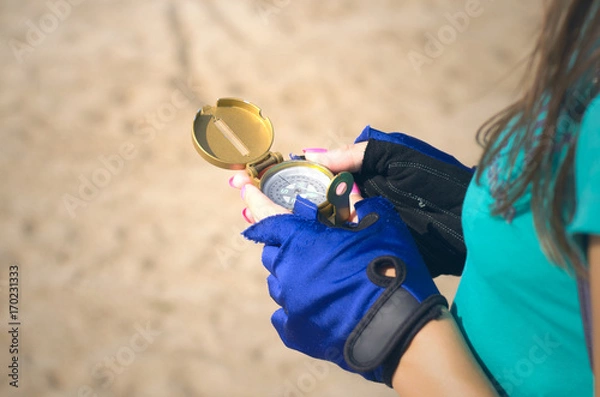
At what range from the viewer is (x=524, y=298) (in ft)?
3.30

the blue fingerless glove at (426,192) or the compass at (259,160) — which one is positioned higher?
the blue fingerless glove at (426,192)

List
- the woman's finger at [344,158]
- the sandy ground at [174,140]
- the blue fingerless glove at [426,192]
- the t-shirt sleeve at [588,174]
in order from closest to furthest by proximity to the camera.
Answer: the t-shirt sleeve at [588,174]
the blue fingerless glove at [426,192]
the woman's finger at [344,158]
the sandy ground at [174,140]

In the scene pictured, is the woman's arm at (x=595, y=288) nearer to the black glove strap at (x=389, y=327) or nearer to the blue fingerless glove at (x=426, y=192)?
the black glove strap at (x=389, y=327)

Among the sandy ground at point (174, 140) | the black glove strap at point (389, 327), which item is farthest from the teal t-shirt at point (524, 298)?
the sandy ground at point (174, 140)

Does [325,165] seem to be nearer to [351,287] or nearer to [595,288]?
[351,287]

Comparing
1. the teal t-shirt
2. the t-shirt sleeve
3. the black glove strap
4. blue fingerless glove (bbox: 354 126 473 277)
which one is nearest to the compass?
blue fingerless glove (bbox: 354 126 473 277)

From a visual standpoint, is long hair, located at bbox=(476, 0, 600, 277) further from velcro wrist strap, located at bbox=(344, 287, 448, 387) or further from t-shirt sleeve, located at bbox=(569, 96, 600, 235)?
velcro wrist strap, located at bbox=(344, 287, 448, 387)

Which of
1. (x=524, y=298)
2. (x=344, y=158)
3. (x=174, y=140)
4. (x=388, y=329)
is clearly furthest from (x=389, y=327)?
(x=174, y=140)

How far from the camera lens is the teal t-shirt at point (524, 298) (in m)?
0.81

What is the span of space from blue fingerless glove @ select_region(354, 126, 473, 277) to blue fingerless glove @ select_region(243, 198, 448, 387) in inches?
6.0

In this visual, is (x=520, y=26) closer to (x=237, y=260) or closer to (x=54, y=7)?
(x=237, y=260)

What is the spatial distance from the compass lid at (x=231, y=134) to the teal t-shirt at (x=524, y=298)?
2.66 ft

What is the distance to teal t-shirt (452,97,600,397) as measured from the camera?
81 cm

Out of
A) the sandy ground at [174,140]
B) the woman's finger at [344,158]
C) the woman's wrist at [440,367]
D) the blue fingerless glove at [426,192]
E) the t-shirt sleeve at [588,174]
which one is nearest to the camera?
the t-shirt sleeve at [588,174]
